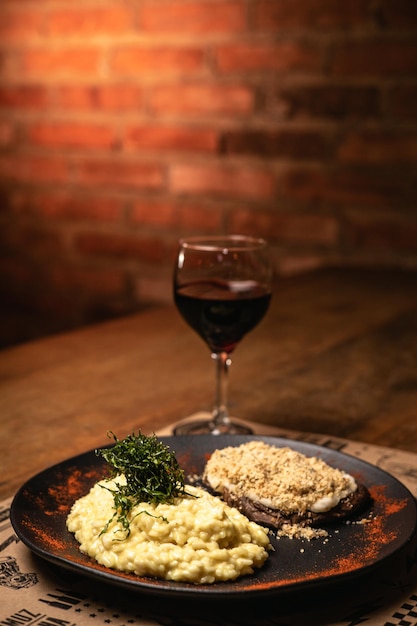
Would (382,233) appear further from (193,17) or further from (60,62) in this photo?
(60,62)

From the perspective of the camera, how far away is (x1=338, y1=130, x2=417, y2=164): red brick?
8.84ft

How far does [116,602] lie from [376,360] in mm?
958

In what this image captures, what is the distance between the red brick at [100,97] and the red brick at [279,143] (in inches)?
17.5

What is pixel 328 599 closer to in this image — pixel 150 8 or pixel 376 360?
pixel 376 360

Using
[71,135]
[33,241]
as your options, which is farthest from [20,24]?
[33,241]

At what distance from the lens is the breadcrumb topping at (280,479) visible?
80 centimetres

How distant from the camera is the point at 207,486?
91 centimetres

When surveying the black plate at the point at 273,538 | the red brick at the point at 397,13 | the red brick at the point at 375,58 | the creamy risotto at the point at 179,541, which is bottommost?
the black plate at the point at 273,538

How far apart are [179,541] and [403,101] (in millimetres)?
2248

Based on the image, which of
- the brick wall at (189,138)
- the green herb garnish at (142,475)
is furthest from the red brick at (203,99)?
the green herb garnish at (142,475)

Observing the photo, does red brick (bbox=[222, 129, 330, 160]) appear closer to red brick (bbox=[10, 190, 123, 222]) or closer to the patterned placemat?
red brick (bbox=[10, 190, 123, 222])

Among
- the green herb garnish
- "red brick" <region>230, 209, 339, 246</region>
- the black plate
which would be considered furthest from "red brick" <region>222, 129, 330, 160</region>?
the green herb garnish

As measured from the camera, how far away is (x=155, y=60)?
10.4ft

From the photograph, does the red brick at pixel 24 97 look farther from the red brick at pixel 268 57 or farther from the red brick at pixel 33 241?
the red brick at pixel 268 57
